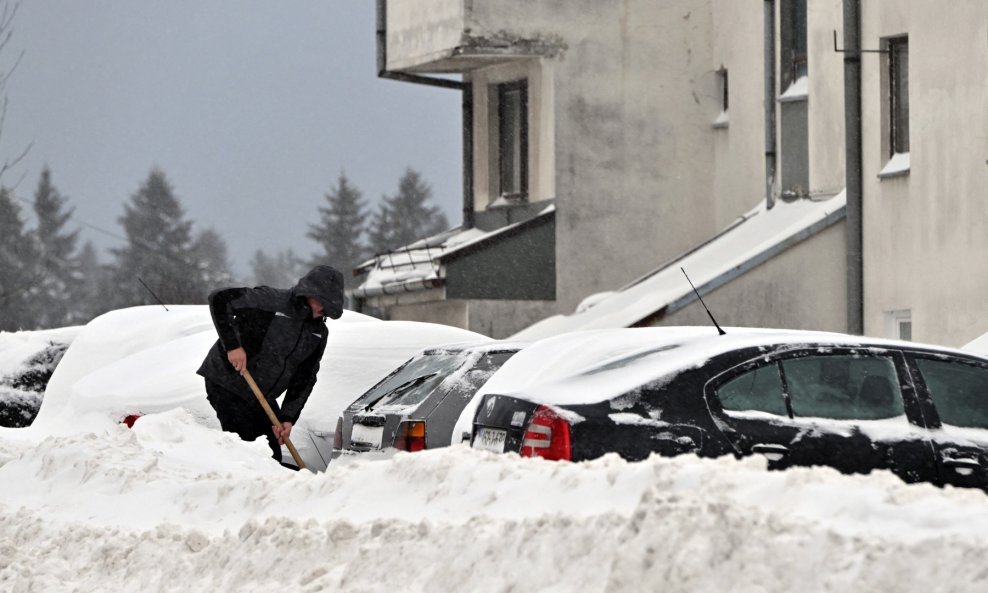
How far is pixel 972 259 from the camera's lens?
17672mm

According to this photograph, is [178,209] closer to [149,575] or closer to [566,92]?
[566,92]

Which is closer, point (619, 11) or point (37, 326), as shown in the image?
point (619, 11)

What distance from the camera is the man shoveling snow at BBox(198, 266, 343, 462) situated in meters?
10.9

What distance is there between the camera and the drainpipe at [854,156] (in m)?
19.9

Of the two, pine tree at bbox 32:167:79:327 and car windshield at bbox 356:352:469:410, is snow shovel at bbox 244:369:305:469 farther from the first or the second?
pine tree at bbox 32:167:79:327

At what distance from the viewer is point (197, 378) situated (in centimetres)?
1170

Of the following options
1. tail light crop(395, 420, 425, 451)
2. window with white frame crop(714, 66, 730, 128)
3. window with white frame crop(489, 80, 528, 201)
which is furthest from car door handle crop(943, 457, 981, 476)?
window with white frame crop(489, 80, 528, 201)

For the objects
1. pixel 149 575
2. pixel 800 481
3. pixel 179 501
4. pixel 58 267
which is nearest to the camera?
pixel 800 481

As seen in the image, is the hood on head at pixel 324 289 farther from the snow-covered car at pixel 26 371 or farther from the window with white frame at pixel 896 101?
the window with white frame at pixel 896 101

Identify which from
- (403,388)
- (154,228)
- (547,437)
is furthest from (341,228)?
(547,437)

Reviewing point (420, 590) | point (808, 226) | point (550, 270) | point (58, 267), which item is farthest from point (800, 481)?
point (58, 267)

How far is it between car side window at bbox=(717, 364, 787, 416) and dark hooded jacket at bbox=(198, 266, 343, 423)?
3.66 m

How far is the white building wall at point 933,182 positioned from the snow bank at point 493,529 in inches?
416

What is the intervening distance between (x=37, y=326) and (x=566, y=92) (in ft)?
238
